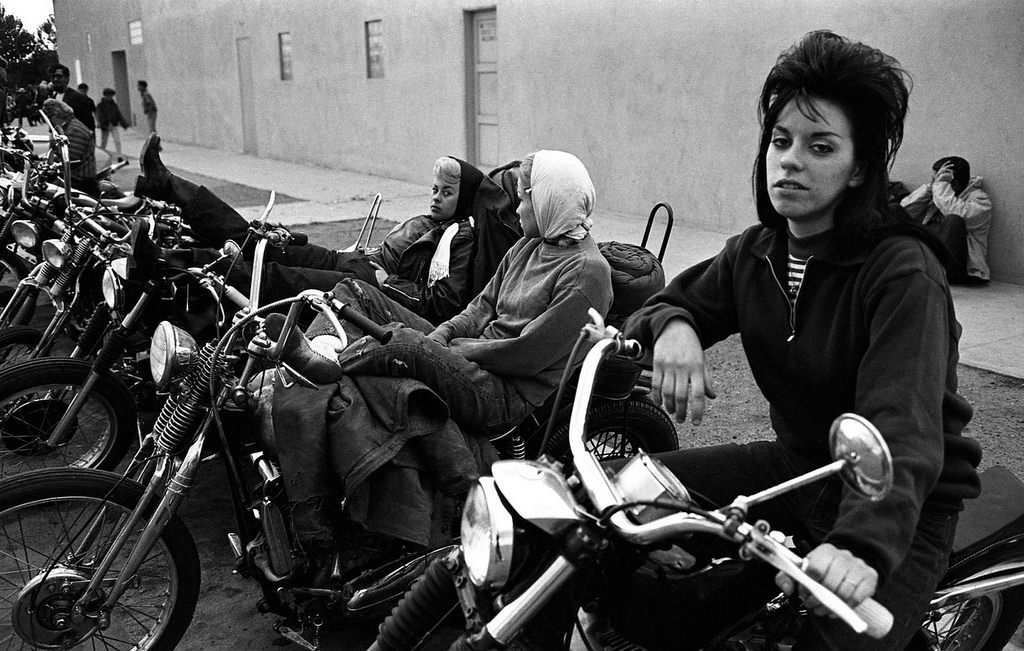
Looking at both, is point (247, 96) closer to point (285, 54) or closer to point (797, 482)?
point (285, 54)

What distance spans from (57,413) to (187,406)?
1577 millimetres

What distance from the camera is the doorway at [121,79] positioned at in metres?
26.7

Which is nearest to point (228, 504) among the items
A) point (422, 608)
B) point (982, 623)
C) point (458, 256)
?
point (458, 256)

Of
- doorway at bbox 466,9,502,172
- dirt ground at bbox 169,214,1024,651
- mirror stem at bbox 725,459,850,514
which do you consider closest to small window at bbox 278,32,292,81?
doorway at bbox 466,9,502,172

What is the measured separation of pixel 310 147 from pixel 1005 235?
12741 mm

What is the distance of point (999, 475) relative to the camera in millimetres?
2402

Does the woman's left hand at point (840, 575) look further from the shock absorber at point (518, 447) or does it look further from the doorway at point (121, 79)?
the doorway at point (121, 79)

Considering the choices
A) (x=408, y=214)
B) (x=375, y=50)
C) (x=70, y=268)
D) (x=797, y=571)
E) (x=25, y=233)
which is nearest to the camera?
(x=797, y=571)

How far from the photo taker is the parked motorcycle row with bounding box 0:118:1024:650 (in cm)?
160

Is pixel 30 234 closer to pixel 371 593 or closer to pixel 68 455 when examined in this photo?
pixel 68 455

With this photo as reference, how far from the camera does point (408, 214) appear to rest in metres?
11.8

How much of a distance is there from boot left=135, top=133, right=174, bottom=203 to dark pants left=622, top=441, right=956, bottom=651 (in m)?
3.65

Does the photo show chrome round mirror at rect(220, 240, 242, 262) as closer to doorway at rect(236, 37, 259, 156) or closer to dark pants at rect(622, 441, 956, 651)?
dark pants at rect(622, 441, 956, 651)

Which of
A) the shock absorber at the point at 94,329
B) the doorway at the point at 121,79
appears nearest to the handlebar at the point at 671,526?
the shock absorber at the point at 94,329
